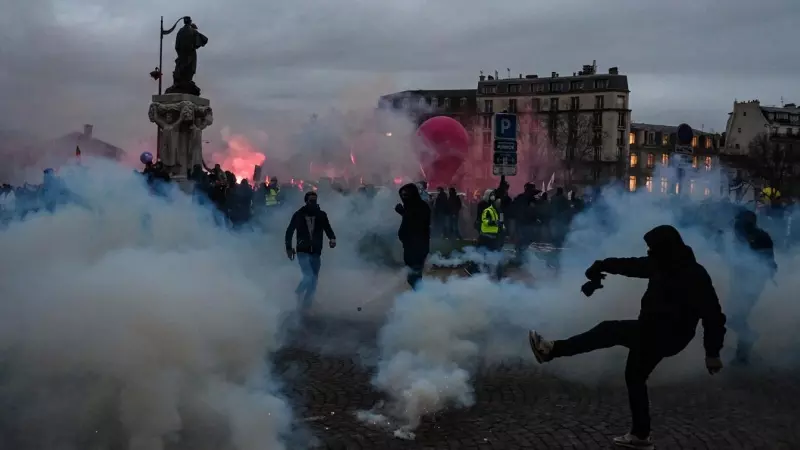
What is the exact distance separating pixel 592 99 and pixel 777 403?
8412 cm

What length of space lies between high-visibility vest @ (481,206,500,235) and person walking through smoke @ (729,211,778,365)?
4.60 meters

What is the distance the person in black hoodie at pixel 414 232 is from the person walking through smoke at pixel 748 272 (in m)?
3.74

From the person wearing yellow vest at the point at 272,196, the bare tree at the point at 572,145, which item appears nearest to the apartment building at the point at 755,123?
the bare tree at the point at 572,145

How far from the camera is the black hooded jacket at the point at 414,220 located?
9.59 m

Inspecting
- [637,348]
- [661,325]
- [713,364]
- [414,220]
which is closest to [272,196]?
[414,220]

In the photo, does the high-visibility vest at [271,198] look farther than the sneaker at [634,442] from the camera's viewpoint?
Yes

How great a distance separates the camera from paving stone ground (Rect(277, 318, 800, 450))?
5.25m

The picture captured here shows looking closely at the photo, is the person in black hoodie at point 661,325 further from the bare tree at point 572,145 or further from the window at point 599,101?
the window at point 599,101

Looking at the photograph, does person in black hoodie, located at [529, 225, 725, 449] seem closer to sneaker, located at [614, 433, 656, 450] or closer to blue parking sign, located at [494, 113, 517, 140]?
sneaker, located at [614, 433, 656, 450]

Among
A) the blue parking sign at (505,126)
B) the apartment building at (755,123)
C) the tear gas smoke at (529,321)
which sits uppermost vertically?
the apartment building at (755,123)

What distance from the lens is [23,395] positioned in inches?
154

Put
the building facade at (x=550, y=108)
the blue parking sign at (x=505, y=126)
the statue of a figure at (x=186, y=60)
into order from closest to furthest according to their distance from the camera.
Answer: the blue parking sign at (x=505, y=126)
the statue of a figure at (x=186, y=60)
the building facade at (x=550, y=108)

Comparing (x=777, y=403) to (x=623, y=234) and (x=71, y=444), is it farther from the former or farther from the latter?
(x=71, y=444)

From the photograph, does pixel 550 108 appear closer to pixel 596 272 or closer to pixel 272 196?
pixel 272 196
